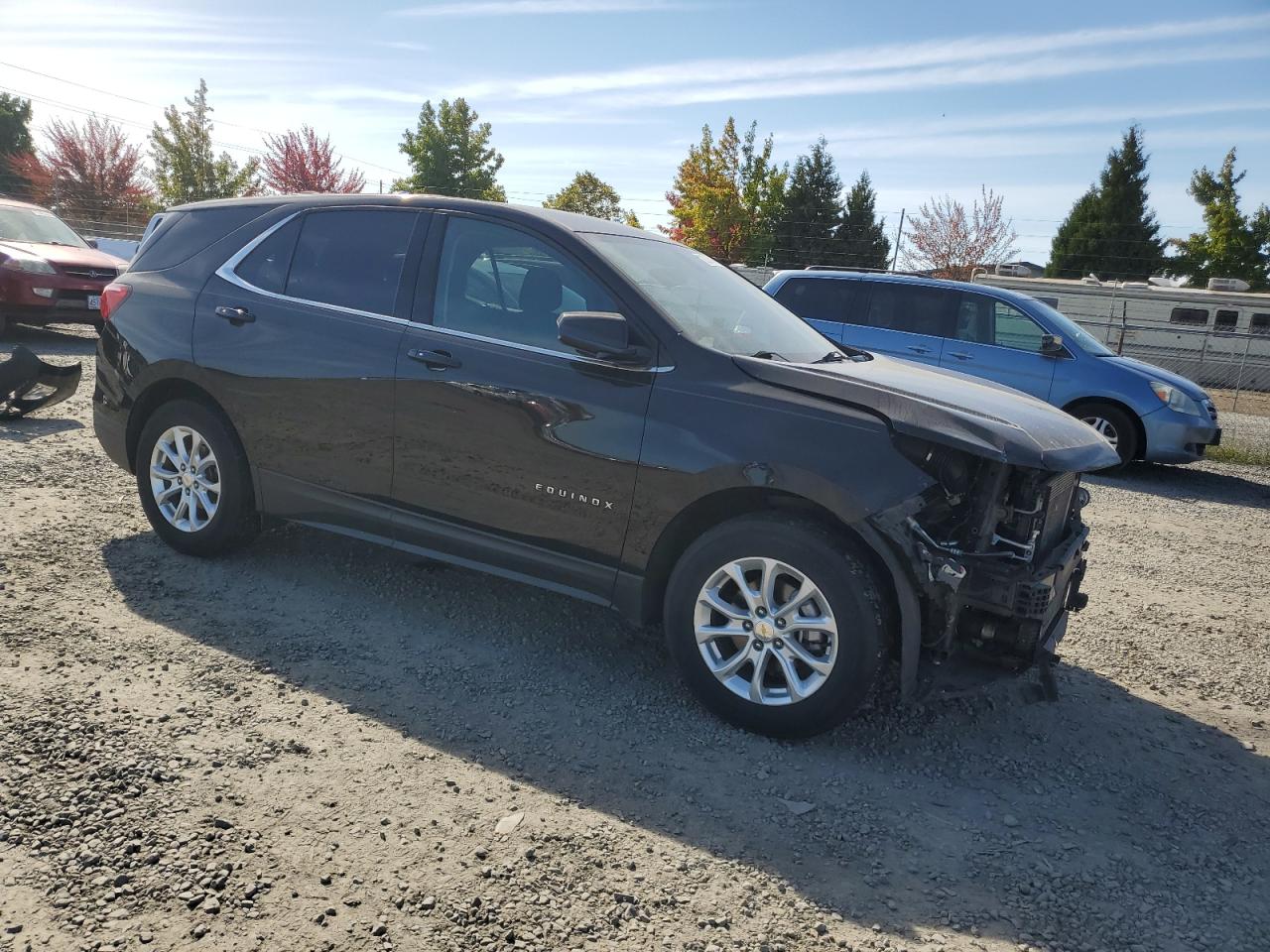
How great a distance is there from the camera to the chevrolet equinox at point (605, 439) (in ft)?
10.9

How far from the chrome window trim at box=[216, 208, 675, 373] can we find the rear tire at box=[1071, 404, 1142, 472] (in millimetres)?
7642

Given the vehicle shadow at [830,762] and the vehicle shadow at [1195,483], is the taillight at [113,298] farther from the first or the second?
the vehicle shadow at [1195,483]

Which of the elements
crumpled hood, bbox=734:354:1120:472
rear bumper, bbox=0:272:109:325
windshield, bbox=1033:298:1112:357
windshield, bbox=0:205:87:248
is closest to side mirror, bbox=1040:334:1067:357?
windshield, bbox=1033:298:1112:357

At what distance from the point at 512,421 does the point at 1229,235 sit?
47316mm

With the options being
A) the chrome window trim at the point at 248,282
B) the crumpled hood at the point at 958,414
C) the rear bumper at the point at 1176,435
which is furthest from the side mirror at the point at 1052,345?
the chrome window trim at the point at 248,282

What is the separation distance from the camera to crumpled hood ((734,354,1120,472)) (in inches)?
128

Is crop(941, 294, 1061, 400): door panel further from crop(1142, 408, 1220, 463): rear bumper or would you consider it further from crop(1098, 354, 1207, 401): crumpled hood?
crop(1142, 408, 1220, 463): rear bumper

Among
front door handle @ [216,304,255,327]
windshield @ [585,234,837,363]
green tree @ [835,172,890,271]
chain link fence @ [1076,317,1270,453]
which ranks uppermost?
green tree @ [835,172,890,271]

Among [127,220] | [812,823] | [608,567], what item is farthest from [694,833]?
[127,220]

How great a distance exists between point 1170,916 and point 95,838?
309 centimetres

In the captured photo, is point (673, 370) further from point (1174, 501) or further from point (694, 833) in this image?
point (1174, 501)

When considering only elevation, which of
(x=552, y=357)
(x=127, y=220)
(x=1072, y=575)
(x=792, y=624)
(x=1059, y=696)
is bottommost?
(x=1059, y=696)

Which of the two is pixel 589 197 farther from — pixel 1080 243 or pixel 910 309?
pixel 910 309

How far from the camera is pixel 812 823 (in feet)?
10.0
